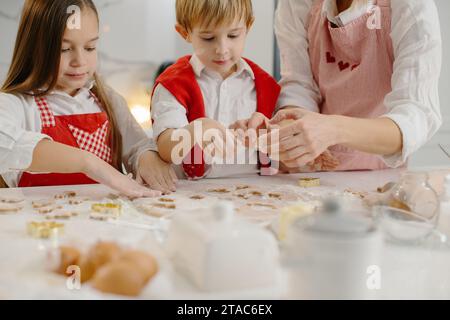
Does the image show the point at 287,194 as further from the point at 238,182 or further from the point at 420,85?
the point at 420,85

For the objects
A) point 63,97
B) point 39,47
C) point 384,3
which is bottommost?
point 63,97

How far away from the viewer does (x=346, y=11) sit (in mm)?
1449

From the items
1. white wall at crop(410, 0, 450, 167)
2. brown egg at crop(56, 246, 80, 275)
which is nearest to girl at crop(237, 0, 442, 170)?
brown egg at crop(56, 246, 80, 275)

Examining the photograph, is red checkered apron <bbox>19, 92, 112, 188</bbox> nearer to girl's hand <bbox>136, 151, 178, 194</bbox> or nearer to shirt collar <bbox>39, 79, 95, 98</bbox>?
shirt collar <bbox>39, 79, 95, 98</bbox>

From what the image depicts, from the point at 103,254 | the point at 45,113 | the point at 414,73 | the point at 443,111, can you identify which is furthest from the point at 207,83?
the point at 443,111

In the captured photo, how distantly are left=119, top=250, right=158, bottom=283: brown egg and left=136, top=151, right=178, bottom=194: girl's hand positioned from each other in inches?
21.4

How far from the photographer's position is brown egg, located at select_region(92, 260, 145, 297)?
2.06 ft

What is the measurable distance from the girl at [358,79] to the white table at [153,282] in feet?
0.76

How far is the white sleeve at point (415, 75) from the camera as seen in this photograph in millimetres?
1272

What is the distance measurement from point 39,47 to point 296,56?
70 centimetres

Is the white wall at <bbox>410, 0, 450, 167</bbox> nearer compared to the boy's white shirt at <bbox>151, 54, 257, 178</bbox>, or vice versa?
the boy's white shirt at <bbox>151, 54, 257, 178</bbox>

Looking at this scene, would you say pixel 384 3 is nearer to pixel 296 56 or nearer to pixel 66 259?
pixel 296 56
